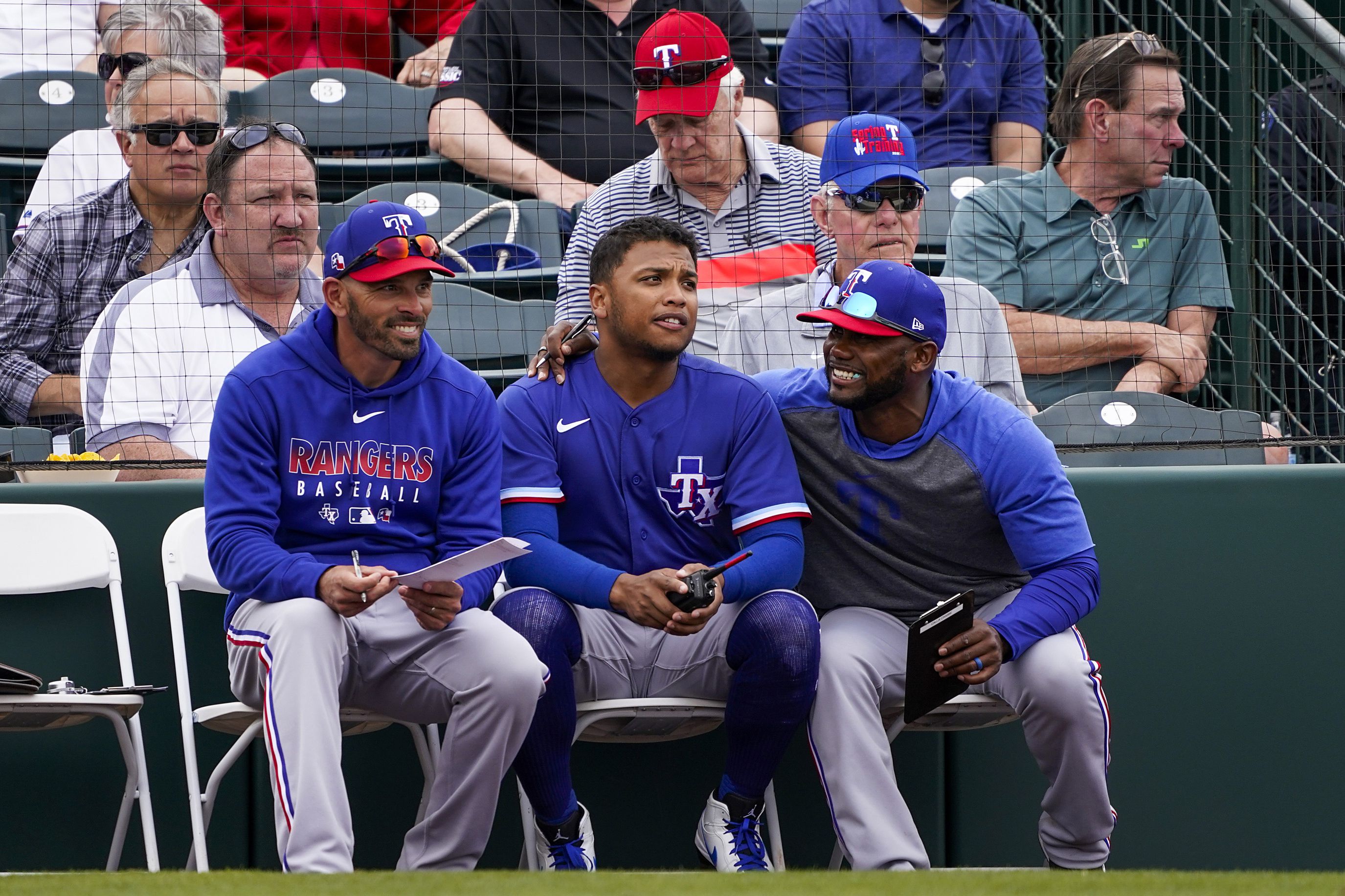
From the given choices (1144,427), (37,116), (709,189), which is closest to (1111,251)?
(1144,427)

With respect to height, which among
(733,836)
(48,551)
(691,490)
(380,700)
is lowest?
(733,836)

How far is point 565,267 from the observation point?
15.0 ft

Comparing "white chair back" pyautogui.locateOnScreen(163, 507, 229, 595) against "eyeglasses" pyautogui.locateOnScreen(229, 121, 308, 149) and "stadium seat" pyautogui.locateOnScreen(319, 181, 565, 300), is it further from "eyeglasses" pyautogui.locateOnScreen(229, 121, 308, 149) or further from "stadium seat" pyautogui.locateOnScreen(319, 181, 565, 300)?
"stadium seat" pyautogui.locateOnScreen(319, 181, 565, 300)

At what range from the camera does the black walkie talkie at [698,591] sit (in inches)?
129

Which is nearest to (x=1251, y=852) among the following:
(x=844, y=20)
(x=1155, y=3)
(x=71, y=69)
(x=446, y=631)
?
(x=446, y=631)

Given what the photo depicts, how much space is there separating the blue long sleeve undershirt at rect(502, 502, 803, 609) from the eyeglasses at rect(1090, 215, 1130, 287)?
71.4 inches

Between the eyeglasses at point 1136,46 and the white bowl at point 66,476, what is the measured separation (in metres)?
3.13

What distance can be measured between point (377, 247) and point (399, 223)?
78 millimetres

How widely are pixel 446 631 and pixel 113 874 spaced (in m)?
0.94

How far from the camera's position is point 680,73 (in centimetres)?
463

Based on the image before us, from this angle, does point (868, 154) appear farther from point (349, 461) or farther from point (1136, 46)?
point (349, 461)

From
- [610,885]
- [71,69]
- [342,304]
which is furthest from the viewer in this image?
[71,69]

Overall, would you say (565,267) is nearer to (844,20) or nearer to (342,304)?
(342,304)

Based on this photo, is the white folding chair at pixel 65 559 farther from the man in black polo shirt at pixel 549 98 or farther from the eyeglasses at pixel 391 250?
the man in black polo shirt at pixel 549 98
